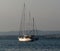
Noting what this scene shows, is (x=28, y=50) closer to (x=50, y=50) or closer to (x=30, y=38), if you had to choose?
(x=50, y=50)

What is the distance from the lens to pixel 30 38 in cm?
11862

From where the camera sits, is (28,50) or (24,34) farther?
(24,34)

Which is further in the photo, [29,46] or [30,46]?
[30,46]

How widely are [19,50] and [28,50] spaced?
8.46 feet

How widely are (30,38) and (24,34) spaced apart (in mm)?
3870

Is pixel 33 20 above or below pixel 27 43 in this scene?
above

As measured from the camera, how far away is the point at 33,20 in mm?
116500

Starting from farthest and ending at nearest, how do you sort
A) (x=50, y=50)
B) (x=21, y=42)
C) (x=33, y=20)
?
(x=21, y=42) < (x=33, y=20) < (x=50, y=50)

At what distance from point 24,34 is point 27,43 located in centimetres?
343

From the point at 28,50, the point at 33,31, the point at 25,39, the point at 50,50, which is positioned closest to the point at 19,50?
the point at 28,50

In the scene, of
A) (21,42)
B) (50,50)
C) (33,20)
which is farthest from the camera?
(21,42)

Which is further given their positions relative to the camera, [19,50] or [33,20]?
[33,20]

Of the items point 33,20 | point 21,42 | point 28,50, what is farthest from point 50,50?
point 21,42

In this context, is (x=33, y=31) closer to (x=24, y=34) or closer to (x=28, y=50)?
(x=24, y=34)
